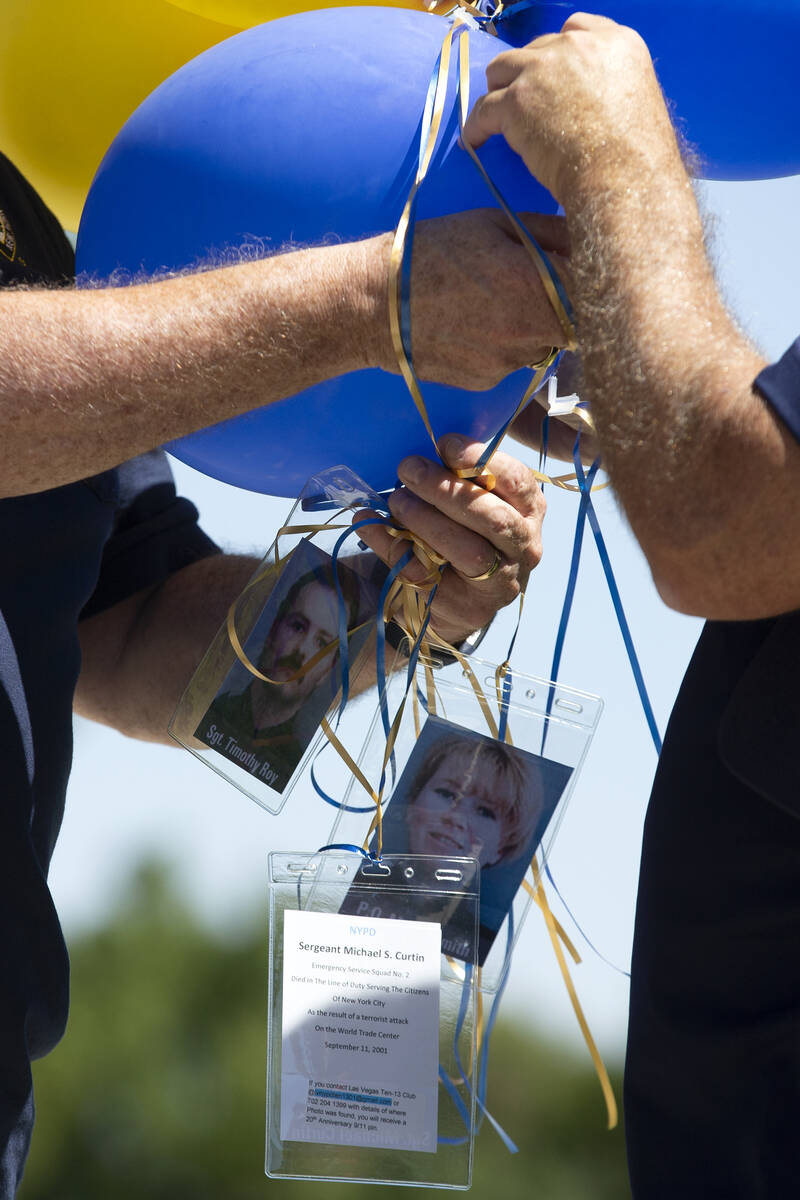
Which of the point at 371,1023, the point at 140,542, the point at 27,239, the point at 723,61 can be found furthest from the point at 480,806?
the point at 27,239

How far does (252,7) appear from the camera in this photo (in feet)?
6.30

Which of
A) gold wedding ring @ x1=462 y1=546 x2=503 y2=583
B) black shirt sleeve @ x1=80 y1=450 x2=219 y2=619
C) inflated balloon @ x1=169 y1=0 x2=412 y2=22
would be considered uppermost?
inflated balloon @ x1=169 y1=0 x2=412 y2=22

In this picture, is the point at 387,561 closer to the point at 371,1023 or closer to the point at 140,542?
the point at 371,1023

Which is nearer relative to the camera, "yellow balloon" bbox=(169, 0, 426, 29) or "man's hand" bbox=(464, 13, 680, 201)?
"man's hand" bbox=(464, 13, 680, 201)

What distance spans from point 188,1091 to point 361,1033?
15817mm

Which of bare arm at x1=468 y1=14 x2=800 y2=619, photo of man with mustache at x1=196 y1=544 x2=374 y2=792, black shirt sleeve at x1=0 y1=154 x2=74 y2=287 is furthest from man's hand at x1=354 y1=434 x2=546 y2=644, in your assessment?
black shirt sleeve at x1=0 y1=154 x2=74 y2=287

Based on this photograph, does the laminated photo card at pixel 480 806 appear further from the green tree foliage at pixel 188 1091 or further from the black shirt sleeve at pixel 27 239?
the green tree foliage at pixel 188 1091

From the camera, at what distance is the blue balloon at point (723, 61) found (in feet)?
5.16

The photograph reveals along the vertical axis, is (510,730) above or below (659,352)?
below

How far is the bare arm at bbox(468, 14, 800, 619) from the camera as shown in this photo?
1263mm

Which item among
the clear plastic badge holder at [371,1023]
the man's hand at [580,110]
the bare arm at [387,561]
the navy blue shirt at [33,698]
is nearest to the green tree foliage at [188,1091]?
the bare arm at [387,561]

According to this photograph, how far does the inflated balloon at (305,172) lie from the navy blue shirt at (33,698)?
A: 17.5 inches

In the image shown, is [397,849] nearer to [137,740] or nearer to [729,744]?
[729,744]

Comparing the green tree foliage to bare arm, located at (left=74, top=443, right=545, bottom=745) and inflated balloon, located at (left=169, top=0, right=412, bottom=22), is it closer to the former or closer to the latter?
bare arm, located at (left=74, top=443, right=545, bottom=745)
